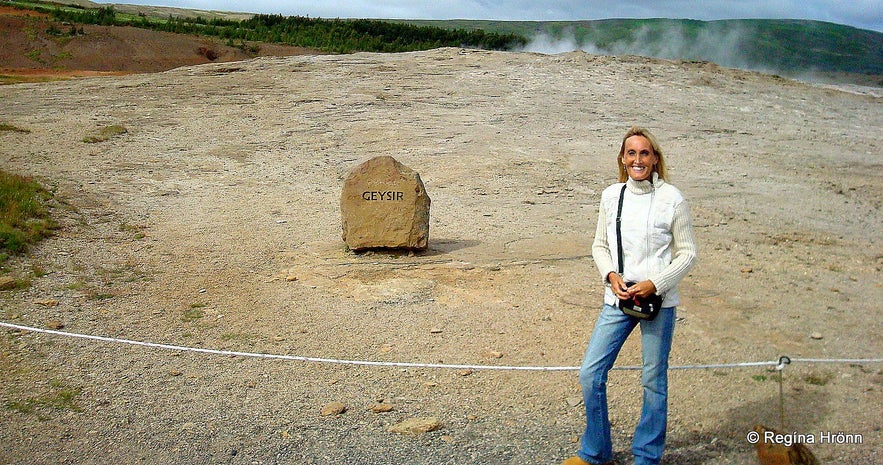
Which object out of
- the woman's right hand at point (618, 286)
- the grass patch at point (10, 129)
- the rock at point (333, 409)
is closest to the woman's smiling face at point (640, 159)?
the woman's right hand at point (618, 286)

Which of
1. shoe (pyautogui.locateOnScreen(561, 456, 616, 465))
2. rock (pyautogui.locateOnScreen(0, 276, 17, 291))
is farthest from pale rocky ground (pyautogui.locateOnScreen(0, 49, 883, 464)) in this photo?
shoe (pyautogui.locateOnScreen(561, 456, 616, 465))

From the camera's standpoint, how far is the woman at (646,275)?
11.7ft

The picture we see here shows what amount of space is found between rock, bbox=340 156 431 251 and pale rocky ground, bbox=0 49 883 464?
0.66 ft

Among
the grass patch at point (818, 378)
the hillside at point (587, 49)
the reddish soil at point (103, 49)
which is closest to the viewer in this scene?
the grass patch at point (818, 378)

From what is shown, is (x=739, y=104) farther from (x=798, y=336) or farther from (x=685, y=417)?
(x=685, y=417)

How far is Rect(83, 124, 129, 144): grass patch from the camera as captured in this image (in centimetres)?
1468

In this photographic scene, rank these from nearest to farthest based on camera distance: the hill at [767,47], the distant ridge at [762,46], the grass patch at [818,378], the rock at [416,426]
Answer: the rock at [416,426]
the grass patch at [818,378]
the hill at [767,47]
the distant ridge at [762,46]

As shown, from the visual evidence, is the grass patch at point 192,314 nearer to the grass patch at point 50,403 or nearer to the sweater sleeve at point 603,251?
the grass patch at point 50,403

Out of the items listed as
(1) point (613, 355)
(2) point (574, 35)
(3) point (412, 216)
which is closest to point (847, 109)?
(3) point (412, 216)

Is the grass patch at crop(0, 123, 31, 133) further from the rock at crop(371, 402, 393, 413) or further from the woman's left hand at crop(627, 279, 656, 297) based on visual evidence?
the woman's left hand at crop(627, 279, 656, 297)

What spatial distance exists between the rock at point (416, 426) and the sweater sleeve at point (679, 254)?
64.6 inches

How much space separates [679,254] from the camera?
11.7ft

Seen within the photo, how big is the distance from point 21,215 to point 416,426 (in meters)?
6.08

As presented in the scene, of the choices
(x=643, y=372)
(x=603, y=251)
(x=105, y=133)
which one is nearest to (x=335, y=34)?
(x=105, y=133)
